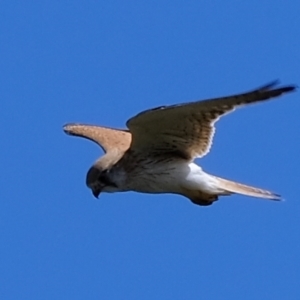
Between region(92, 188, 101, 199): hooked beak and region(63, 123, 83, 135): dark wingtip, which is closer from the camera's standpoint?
region(92, 188, 101, 199): hooked beak

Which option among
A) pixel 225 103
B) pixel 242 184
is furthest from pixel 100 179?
pixel 225 103

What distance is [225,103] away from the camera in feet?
29.2

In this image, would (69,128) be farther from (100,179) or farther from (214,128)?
(214,128)

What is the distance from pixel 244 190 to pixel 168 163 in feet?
2.13

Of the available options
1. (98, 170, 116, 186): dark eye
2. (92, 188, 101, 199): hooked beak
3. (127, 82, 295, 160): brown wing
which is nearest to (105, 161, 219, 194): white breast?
(127, 82, 295, 160): brown wing

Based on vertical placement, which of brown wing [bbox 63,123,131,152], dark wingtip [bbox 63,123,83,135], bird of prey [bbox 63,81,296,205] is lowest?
bird of prey [bbox 63,81,296,205]

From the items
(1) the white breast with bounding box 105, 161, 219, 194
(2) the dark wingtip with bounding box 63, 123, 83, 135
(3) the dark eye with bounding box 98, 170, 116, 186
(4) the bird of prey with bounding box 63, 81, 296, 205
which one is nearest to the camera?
(4) the bird of prey with bounding box 63, 81, 296, 205

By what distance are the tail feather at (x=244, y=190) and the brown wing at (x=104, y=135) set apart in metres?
1.08

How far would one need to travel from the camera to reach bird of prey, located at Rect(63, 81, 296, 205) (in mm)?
9586

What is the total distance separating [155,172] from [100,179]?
1.95ft

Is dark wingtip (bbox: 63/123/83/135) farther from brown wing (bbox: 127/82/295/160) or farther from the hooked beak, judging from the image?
brown wing (bbox: 127/82/295/160)

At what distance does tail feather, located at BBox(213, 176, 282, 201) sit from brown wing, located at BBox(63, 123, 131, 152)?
3.56 ft

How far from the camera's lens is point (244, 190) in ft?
32.6

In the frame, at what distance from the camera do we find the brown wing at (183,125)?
8.97m
